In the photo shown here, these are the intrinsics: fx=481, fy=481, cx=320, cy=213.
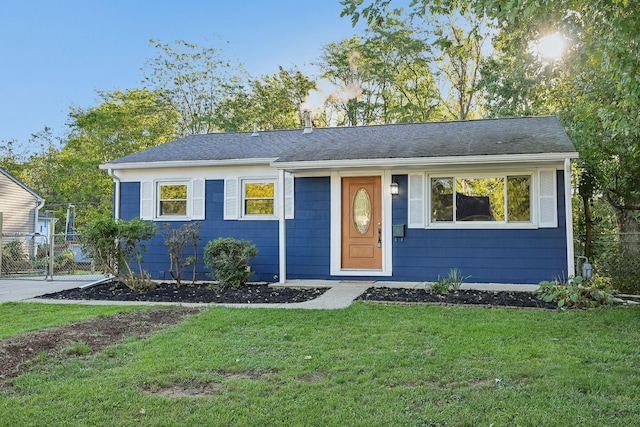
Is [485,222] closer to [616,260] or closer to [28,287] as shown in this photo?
[616,260]

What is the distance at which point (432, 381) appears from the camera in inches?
139

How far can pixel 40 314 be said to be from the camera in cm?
654

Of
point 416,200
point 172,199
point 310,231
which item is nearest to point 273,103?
point 172,199

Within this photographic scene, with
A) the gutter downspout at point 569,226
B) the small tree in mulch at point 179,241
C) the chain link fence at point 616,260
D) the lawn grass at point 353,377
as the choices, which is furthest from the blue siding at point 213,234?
the chain link fence at point 616,260

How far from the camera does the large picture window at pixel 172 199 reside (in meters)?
10.3

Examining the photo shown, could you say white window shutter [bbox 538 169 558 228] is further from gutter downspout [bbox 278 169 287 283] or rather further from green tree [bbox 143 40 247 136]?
green tree [bbox 143 40 247 136]

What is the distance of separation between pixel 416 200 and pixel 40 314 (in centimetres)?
630

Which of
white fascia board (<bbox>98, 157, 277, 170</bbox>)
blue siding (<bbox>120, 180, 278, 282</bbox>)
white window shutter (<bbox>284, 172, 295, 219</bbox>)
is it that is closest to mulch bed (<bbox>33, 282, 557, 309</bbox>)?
blue siding (<bbox>120, 180, 278, 282</bbox>)

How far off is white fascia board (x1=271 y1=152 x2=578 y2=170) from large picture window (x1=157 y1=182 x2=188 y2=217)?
255cm

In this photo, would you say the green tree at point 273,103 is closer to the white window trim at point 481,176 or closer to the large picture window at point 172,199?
the large picture window at point 172,199

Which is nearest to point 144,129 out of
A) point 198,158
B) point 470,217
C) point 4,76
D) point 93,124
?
point 93,124

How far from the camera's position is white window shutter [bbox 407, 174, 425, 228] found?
8930 millimetres

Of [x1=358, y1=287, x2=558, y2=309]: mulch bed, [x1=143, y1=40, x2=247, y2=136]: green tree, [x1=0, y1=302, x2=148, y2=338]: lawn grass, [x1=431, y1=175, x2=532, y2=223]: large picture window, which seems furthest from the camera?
[x1=143, y1=40, x2=247, y2=136]: green tree

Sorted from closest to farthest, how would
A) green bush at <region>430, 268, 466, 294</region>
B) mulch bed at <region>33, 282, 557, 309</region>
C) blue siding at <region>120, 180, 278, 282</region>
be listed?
mulch bed at <region>33, 282, 557, 309</region>, green bush at <region>430, 268, 466, 294</region>, blue siding at <region>120, 180, 278, 282</region>
